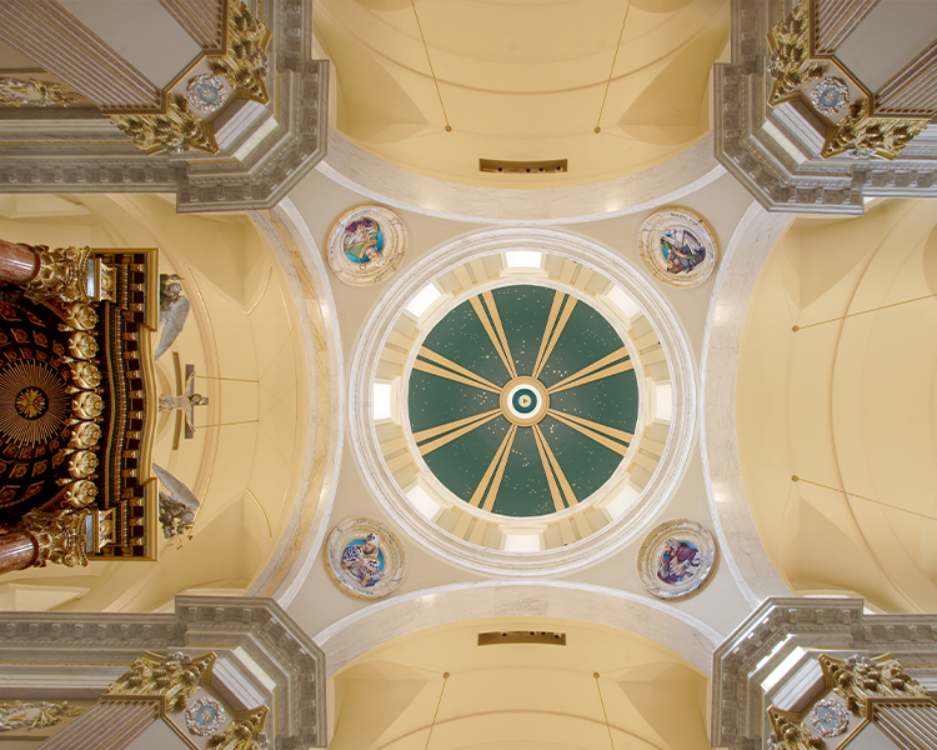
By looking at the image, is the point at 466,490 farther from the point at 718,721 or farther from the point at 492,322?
the point at 718,721

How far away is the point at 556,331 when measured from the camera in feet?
46.4

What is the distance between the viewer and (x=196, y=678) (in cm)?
737

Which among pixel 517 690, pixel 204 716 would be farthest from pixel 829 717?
pixel 204 716

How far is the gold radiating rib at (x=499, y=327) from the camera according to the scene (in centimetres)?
1366

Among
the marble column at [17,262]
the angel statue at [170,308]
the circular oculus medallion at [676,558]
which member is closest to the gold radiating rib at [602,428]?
the circular oculus medallion at [676,558]

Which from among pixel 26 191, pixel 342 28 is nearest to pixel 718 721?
pixel 342 28

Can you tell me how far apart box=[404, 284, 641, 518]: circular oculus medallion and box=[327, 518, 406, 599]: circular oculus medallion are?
231cm

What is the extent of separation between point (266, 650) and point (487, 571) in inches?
166

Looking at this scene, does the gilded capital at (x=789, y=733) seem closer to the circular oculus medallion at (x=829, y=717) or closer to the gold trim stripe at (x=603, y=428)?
the circular oculus medallion at (x=829, y=717)


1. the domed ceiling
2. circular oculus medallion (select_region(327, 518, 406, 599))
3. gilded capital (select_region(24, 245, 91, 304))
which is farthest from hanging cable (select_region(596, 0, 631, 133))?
circular oculus medallion (select_region(327, 518, 406, 599))

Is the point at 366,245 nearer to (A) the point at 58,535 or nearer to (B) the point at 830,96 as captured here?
(A) the point at 58,535

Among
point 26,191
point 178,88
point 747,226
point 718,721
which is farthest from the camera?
point 747,226

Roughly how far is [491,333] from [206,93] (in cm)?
857

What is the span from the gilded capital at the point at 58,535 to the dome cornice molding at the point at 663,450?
16.5 feet
